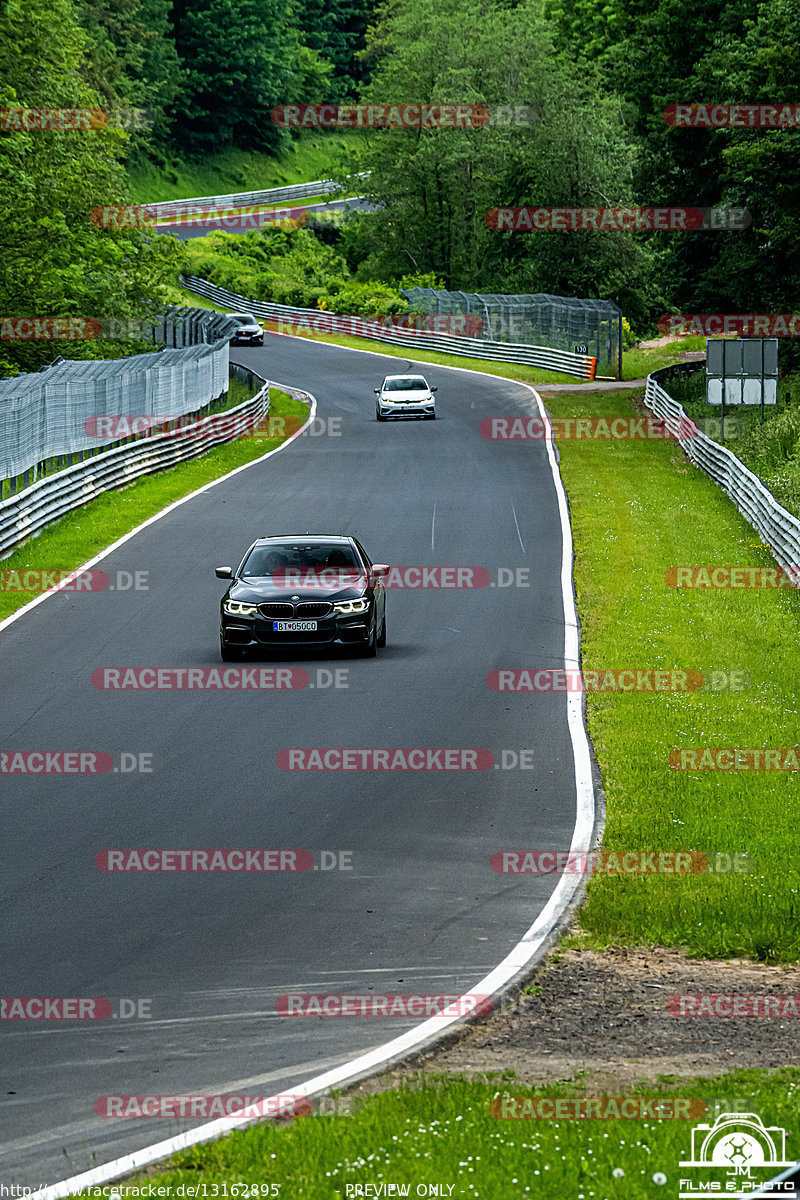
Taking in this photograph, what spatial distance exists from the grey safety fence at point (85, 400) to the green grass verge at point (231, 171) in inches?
2762

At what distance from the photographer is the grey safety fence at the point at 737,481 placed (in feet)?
79.9

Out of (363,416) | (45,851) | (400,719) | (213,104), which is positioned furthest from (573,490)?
(213,104)

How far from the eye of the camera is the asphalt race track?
24.4 ft

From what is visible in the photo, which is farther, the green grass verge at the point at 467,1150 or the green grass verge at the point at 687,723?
the green grass verge at the point at 687,723

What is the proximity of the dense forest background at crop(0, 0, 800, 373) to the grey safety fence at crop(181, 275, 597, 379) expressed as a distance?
491 centimetres

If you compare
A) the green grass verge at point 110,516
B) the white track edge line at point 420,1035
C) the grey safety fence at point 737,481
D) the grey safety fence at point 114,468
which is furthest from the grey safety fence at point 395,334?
the white track edge line at point 420,1035

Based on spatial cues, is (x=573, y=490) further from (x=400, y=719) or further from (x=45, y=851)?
(x=45, y=851)

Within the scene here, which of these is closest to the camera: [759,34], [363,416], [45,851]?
[45,851]

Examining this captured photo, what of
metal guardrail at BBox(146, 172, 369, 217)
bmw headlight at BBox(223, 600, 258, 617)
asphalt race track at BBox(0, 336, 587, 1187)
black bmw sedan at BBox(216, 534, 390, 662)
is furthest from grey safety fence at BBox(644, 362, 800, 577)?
metal guardrail at BBox(146, 172, 369, 217)

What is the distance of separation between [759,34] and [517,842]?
132 feet

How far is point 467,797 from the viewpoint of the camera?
12.7 meters

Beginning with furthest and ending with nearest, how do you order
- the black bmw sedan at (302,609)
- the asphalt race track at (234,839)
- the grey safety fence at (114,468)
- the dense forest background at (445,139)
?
the dense forest background at (445,139)
the grey safety fence at (114,468)
the black bmw sedan at (302,609)
the asphalt race track at (234,839)

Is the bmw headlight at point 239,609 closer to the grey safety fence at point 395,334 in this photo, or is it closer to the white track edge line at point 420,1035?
the white track edge line at point 420,1035

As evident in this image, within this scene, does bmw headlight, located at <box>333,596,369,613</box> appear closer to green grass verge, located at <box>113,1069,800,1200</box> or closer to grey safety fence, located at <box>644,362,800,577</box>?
grey safety fence, located at <box>644,362,800,577</box>
